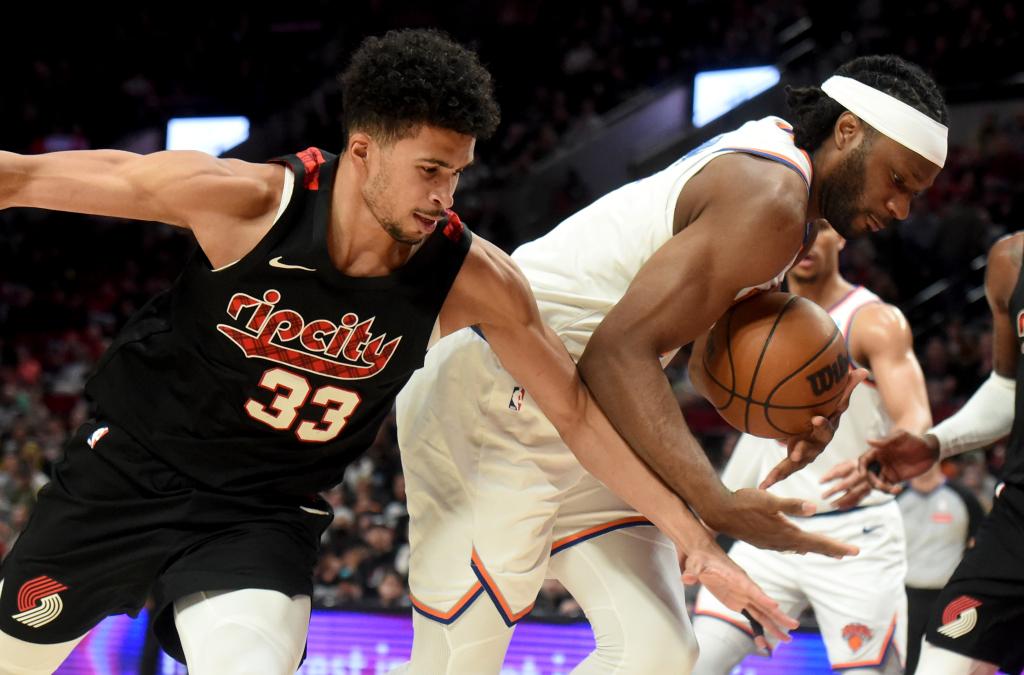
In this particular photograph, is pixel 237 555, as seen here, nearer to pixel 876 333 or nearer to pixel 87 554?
pixel 87 554

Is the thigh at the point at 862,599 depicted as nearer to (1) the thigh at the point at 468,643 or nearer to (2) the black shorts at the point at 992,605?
(2) the black shorts at the point at 992,605

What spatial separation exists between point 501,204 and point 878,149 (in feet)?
39.6

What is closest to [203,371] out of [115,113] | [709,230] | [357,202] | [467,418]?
[357,202]

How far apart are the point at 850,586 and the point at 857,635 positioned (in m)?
0.19

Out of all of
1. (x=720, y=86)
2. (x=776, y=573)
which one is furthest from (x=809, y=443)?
(x=720, y=86)

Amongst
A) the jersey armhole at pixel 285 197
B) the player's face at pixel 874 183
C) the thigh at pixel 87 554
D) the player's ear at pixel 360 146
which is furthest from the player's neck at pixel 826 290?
the thigh at pixel 87 554

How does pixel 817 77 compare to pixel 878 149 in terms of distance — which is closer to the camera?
pixel 878 149

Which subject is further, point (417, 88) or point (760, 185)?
point (760, 185)

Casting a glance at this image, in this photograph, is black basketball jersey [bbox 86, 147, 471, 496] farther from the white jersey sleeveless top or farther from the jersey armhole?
the white jersey sleeveless top

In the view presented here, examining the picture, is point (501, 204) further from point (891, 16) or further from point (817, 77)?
point (891, 16)

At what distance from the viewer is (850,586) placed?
4559 millimetres

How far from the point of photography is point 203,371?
2.84 metres

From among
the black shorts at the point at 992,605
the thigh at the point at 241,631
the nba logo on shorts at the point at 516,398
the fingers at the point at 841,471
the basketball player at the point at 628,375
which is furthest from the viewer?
the black shorts at the point at 992,605

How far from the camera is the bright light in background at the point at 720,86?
15.3m
